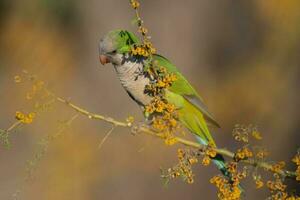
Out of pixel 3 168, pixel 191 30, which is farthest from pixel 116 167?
pixel 191 30

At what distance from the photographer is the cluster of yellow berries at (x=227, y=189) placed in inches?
47.1

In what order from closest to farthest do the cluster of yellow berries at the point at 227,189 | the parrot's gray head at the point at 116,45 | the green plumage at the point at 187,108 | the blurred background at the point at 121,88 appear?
the cluster of yellow berries at the point at 227,189 → the parrot's gray head at the point at 116,45 → the green plumage at the point at 187,108 → the blurred background at the point at 121,88

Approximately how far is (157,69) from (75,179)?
3.64 metres

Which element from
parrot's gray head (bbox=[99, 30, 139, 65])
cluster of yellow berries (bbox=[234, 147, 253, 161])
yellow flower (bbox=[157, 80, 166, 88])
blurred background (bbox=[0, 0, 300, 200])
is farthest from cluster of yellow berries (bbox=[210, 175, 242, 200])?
blurred background (bbox=[0, 0, 300, 200])

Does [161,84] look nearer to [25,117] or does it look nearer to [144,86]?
[25,117]

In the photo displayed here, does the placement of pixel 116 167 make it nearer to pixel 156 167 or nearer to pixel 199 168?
pixel 156 167

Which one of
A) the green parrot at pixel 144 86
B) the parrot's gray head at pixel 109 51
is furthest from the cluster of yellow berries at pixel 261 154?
the parrot's gray head at pixel 109 51

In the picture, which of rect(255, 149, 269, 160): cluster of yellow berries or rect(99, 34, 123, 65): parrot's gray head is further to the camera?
rect(99, 34, 123, 65): parrot's gray head

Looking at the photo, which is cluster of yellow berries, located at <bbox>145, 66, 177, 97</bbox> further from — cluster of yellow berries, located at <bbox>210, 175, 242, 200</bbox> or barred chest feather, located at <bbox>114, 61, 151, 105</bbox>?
barred chest feather, located at <bbox>114, 61, 151, 105</bbox>

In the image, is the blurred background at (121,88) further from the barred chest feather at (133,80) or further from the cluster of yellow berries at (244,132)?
the cluster of yellow berries at (244,132)

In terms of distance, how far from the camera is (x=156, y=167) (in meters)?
4.87

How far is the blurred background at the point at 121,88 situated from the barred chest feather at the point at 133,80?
2338 millimetres

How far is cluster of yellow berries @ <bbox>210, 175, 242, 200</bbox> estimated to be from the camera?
47.1 inches

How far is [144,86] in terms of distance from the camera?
1.85 metres
